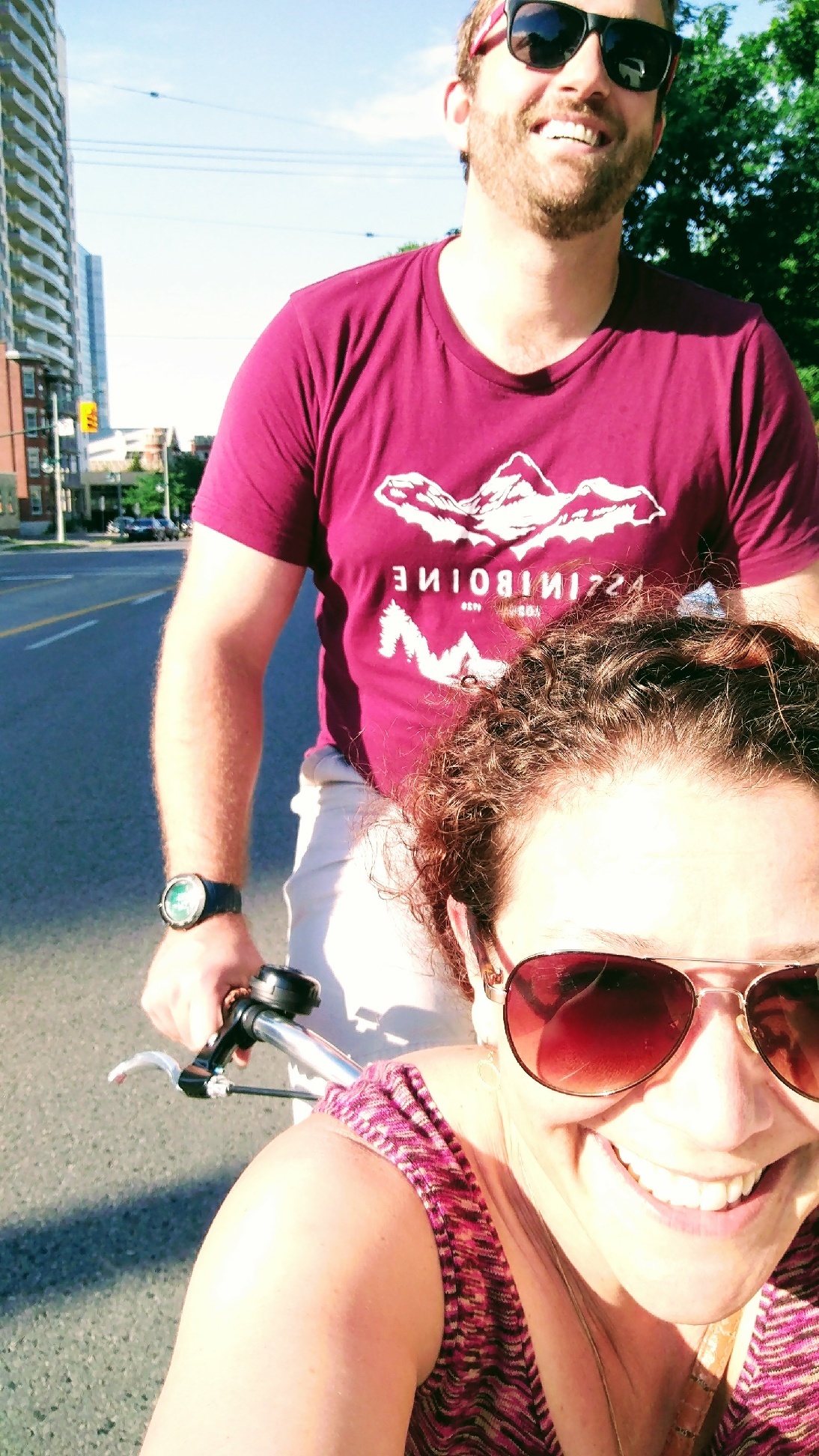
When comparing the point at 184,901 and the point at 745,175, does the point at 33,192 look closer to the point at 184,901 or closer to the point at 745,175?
the point at 745,175

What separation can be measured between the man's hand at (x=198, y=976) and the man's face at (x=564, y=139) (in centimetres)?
140

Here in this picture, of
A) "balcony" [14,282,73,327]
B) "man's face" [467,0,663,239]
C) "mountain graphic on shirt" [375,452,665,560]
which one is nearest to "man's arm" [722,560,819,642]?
"mountain graphic on shirt" [375,452,665,560]

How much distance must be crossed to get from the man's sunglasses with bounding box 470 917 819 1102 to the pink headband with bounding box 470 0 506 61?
1849 mm

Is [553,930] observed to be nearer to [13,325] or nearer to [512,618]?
[512,618]

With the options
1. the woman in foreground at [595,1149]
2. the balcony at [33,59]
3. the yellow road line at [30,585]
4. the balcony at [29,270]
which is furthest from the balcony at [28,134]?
the woman in foreground at [595,1149]

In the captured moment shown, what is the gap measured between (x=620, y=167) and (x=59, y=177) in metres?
130

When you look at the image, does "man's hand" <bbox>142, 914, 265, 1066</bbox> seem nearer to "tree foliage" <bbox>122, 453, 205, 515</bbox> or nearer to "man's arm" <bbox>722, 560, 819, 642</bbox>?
"man's arm" <bbox>722, 560, 819, 642</bbox>

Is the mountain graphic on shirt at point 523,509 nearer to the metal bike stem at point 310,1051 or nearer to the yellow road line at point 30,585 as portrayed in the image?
the metal bike stem at point 310,1051

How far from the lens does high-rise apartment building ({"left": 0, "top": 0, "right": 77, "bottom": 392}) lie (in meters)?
102

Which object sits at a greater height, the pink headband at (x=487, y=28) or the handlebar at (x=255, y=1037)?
the pink headband at (x=487, y=28)

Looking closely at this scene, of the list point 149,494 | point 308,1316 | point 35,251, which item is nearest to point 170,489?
point 149,494

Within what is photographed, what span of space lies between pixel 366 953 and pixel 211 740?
472mm

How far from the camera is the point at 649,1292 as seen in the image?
134 centimetres

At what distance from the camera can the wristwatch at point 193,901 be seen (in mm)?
1970
